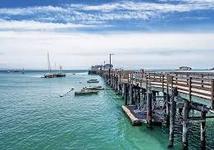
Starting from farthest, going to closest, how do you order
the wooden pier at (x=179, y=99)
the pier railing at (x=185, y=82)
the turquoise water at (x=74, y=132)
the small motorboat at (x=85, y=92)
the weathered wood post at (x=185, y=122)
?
the small motorboat at (x=85, y=92) < the turquoise water at (x=74, y=132) < the weathered wood post at (x=185, y=122) < the wooden pier at (x=179, y=99) < the pier railing at (x=185, y=82)

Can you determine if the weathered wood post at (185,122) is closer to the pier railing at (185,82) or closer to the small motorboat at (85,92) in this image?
the pier railing at (185,82)

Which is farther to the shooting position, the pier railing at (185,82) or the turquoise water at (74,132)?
the turquoise water at (74,132)

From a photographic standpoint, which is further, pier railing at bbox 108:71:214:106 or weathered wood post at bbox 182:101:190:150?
weathered wood post at bbox 182:101:190:150

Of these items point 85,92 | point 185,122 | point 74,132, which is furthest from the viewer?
point 85,92

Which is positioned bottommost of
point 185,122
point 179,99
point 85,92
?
point 85,92

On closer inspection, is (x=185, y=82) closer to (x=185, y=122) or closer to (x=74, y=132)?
(x=185, y=122)

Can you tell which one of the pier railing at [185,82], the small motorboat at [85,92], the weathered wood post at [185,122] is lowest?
the small motorboat at [85,92]

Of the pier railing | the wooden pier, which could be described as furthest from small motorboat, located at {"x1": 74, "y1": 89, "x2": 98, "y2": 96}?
the pier railing

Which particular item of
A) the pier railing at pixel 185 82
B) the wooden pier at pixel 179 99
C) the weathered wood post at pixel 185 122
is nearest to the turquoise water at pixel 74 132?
the wooden pier at pixel 179 99

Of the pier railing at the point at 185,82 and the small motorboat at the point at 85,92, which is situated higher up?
the pier railing at the point at 185,82

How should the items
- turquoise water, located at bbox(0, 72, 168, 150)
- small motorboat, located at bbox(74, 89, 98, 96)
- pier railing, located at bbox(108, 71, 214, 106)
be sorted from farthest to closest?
small motorboat, located at bbox(74, 89, 98, 96), turquoise water, located at bbox(0, 72, 168, 150), pier railing, located at bbox(108, 71, 214, 106)

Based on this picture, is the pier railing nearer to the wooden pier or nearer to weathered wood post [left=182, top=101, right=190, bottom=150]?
the wooden pier

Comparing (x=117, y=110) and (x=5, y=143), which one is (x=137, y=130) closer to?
(x=5, y=143)

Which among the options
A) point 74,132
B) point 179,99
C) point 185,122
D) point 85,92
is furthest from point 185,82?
point 85,92
